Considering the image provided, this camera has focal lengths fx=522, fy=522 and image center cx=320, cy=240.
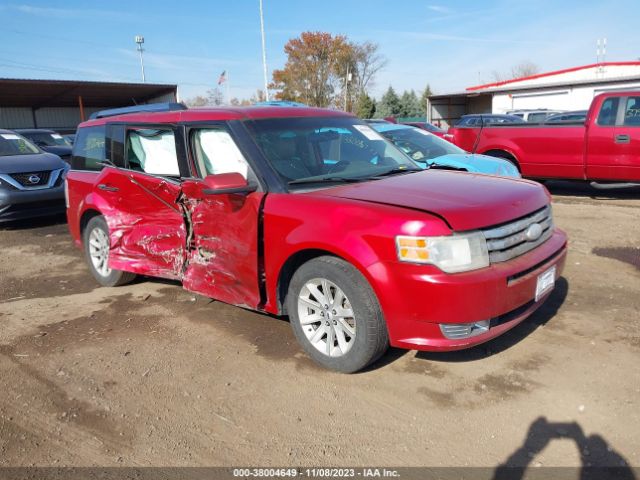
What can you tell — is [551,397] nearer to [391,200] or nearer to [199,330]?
[391,200]

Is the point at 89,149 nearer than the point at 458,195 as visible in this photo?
No

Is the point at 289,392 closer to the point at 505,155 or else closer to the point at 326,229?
the point at 326,229

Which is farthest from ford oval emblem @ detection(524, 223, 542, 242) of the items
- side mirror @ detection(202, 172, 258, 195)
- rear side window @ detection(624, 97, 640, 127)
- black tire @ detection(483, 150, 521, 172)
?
black tire @ detection(483, 150, 521, 172)

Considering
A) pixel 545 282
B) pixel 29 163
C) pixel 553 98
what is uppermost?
pixel 553 98

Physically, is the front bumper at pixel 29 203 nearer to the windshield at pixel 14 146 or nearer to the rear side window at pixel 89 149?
the windshield at pixel 14 146

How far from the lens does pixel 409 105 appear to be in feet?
214

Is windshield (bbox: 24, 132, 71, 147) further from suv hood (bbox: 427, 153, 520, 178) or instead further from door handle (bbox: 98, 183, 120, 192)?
suv hood (bbox: 427, 153, 520, 178)

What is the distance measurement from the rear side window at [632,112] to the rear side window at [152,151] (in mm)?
8191

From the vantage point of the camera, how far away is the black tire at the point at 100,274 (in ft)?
18.0

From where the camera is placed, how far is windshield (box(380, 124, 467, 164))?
8.05 m

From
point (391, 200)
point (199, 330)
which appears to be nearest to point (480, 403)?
point (391, 200)

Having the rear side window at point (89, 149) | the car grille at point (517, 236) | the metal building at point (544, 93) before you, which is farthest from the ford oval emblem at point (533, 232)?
the metal building at point (544, 93)

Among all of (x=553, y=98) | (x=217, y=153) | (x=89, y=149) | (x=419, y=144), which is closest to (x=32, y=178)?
(x=89, y=149)

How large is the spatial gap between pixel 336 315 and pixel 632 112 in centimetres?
829
